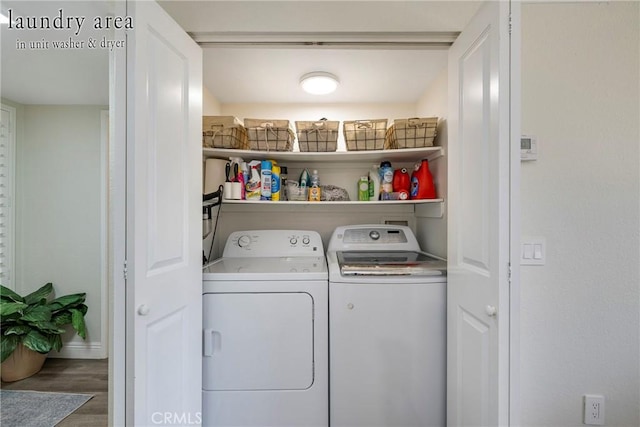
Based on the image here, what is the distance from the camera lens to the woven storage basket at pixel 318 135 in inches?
75.9

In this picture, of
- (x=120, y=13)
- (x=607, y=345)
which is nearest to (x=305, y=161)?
(x=120, y=13)

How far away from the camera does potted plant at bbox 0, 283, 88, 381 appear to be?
164 centimetres

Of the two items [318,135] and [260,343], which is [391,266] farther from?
[318,135]

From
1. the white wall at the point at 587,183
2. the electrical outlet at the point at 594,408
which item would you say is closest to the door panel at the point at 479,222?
the white wall at the point at 587,183

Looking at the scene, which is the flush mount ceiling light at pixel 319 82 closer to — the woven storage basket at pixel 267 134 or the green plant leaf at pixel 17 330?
the woven storage basket at pixel 267 134

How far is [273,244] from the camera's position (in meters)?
2.13

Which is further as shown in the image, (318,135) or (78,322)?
(318,135)

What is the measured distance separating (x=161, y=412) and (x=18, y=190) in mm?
1559

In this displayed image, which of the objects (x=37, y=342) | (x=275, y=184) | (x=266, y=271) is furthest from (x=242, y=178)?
(x=37, y=342)

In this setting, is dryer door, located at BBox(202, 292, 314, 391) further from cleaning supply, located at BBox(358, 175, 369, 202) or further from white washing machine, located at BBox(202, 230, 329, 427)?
cleaning supply, located at BBox(358, 175, 369, 202)

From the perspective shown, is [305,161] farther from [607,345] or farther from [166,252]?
[607,345]

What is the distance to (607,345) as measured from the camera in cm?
125

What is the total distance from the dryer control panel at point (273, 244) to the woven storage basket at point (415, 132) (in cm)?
97

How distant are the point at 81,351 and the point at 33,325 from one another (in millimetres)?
333
